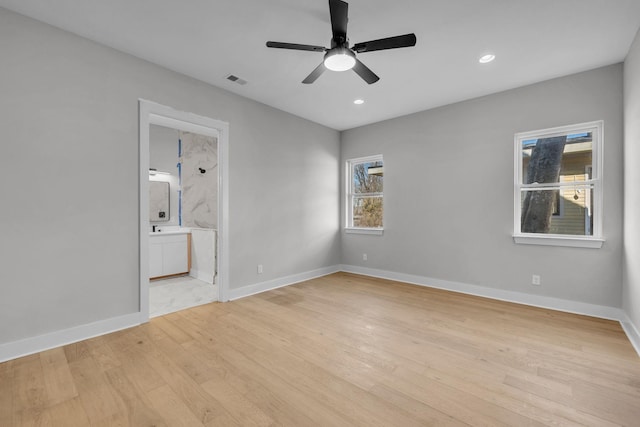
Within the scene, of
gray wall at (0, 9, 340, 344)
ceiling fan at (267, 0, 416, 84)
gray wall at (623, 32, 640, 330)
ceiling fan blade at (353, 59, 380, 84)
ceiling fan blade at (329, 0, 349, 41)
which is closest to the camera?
ceiling fan blade at (329, 0, 349, 41)

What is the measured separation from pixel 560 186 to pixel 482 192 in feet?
2.75

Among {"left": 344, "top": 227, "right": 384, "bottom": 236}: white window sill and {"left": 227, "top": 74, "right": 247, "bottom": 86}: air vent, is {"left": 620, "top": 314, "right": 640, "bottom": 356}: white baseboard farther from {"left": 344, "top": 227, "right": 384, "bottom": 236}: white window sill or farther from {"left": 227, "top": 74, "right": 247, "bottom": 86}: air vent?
{"left": 227, "top": 74, "right": 247, "bottom": 86}: air vent

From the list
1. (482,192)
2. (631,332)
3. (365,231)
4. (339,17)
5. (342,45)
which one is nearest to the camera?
(339,17)

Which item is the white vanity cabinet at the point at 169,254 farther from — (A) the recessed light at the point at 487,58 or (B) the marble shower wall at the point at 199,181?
(A) the recessed light at the point at 487,58

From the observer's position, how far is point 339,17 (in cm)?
198

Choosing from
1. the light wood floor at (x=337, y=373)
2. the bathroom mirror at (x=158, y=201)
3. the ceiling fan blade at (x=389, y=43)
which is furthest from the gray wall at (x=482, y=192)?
the bathroom mirror at (x=158, y=201)

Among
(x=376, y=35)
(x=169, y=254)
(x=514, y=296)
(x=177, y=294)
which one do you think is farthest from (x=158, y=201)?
(x=514, y=296)

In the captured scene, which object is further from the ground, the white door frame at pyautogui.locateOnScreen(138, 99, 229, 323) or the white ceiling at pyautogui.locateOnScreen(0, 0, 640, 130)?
the white ceiling at pyautogui.locateOnScreen(0, 0, 640, 130)

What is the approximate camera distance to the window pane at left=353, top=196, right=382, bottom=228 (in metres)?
5.27

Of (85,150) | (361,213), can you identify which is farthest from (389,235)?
(85,150)

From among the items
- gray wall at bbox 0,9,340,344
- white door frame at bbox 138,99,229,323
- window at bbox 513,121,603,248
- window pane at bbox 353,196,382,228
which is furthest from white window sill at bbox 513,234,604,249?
gray wall at bbox 0,9,340,344

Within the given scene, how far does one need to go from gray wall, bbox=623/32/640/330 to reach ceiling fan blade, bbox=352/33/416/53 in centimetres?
221

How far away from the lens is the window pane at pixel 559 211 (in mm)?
3332

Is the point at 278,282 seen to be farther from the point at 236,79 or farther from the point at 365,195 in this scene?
the point at 236,79
